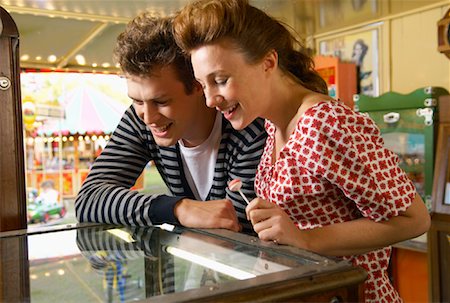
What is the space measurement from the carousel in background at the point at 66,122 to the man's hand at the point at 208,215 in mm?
2551

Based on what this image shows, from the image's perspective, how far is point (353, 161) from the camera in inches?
38.8

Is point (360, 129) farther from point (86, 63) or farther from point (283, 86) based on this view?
point (86, 63)


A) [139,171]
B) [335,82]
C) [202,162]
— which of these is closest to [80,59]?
[335,82]

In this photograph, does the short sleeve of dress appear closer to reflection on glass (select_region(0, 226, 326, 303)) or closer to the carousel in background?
reflection on glass (select_region(0, 226, 326, 303))

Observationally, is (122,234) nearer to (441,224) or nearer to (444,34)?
(441,224)

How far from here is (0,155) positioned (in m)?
1.17

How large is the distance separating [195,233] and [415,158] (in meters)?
2.55

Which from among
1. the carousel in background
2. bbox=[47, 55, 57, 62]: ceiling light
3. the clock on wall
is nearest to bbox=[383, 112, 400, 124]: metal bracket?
the clock on wall

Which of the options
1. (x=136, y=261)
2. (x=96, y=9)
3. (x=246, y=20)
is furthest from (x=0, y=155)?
(x=96, y=9)

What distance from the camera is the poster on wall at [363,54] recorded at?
3986mm

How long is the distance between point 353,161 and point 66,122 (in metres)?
2.84

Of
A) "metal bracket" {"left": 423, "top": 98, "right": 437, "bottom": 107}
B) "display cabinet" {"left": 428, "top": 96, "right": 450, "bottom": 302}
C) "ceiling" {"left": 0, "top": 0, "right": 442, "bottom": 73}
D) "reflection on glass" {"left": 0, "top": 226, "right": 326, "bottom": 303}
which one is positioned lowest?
"display cabinet" {"left": 428, "top": 96, "right": 450, "bottom": 302}

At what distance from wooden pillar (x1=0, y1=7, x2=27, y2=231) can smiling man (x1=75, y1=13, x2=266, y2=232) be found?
156mm

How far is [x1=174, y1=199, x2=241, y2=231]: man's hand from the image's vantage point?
1.04 metres
